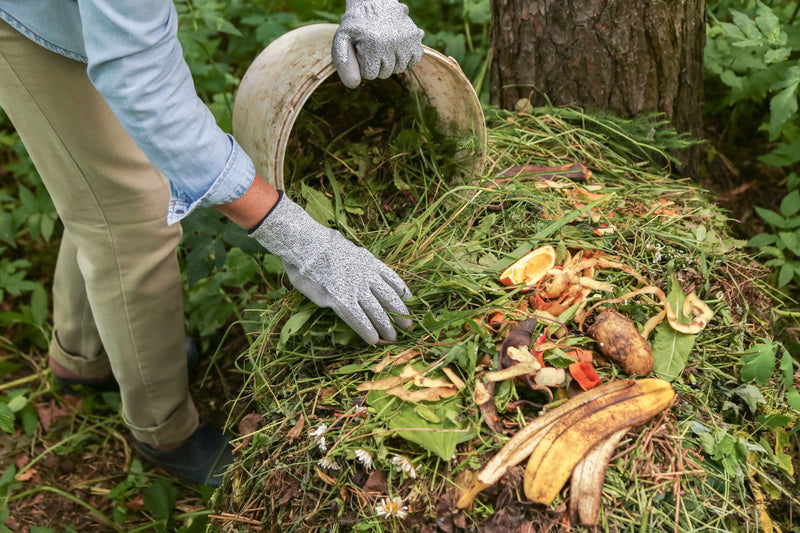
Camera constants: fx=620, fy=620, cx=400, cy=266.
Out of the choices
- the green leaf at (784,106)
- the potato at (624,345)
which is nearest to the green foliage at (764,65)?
the green leaf at (784,106)

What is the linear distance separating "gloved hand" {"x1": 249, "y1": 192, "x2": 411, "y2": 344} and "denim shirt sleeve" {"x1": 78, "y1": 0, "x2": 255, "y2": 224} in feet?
0.46

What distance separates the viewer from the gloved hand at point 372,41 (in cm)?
151

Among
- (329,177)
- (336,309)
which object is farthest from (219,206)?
(329,177)

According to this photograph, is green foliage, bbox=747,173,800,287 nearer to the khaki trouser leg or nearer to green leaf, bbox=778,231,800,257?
green leaf, bbox=778,231,800,257

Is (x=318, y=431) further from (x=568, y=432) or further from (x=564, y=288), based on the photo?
(x=564, y=288)

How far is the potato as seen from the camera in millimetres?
1407

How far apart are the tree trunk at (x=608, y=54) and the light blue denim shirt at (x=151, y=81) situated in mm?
1219

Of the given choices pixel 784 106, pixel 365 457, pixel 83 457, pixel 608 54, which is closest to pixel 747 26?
pixel 784 106

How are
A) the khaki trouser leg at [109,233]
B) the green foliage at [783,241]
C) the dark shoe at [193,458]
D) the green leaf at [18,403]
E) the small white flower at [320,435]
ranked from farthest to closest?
the green leaf at [18,403]
the dark shoe at [193,458]
the green foliage at [783,241]
the khaki trouser leg at [109,233]
the small white flower at [320,435]

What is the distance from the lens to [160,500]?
6.40ft

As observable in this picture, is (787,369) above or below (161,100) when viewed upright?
below

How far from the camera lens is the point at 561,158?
2.08m

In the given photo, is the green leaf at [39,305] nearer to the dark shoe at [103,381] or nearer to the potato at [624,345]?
the dark shoe at [103,381]

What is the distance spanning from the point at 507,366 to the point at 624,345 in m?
0.28
